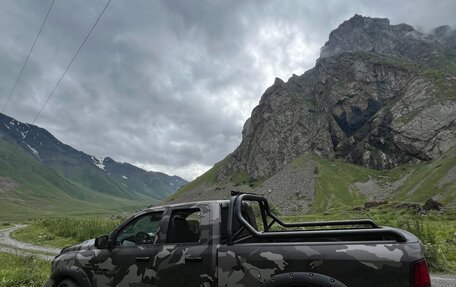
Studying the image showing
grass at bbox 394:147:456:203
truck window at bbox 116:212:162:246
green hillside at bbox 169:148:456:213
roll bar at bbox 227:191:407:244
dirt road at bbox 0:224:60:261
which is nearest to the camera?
roll bar at bbox 227:191:407:244

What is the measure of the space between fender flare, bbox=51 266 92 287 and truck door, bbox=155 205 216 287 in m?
2.04

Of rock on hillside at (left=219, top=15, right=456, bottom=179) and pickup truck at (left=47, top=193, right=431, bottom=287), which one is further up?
rock on hillside at (left=219, top=15, right=456, bottom=179)

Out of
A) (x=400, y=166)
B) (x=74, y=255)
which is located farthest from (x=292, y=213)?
(x=74, y=255)

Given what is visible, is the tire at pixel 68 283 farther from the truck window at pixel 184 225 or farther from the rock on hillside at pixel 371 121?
the rock on hillside at pixel 371 121

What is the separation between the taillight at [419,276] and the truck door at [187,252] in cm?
328

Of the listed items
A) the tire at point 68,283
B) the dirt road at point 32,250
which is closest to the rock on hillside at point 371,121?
the dirt road at point 32,250

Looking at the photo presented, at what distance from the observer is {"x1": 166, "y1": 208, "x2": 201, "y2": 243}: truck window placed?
25.7 feet

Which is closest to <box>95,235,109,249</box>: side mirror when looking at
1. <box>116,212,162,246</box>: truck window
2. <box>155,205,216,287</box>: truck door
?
<box>116,212,162,246</box>: truck window

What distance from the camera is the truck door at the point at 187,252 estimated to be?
7051 millimetres

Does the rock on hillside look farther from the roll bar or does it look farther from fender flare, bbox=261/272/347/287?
fender flare, bbox=261/272/347/287

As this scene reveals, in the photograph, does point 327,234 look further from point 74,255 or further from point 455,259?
point 455,259

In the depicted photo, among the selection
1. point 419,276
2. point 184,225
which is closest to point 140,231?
point 184,225

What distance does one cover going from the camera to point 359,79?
7525 inches

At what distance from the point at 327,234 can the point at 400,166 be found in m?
163
